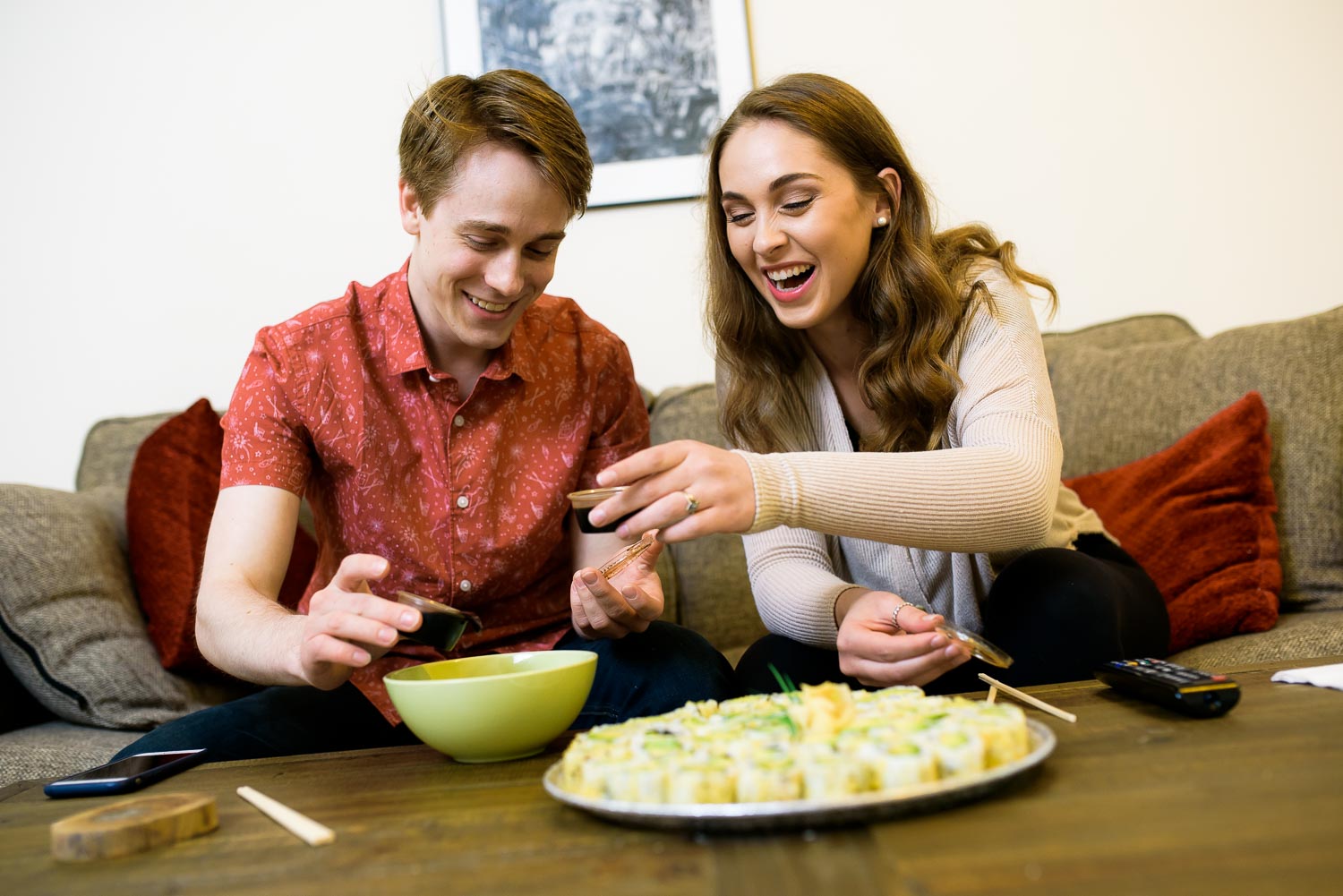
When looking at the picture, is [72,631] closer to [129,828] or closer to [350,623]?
[350,623]

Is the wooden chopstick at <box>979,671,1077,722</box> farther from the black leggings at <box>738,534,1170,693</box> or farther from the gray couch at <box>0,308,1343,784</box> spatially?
the gray couch at <box>0,308,1343,784</box>

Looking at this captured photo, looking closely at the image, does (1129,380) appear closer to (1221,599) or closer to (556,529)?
(1221,599)

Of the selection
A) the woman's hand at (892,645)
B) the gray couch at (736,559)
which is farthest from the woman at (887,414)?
the gray couch at (736,559)

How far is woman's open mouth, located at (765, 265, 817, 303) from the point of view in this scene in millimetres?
1455

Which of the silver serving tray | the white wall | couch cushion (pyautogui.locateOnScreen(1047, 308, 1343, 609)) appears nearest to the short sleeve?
the silver serving tray

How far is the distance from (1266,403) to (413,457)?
4.56 ft

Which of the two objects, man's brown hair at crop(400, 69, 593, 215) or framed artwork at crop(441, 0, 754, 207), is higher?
framed artwork at crop(441, 0, 754, 207)

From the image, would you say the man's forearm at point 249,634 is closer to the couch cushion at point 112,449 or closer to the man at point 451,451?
the man at point 451,451

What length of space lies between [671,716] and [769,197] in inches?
31.7

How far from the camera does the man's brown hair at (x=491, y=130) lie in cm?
133

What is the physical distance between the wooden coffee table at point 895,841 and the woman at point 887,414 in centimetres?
31

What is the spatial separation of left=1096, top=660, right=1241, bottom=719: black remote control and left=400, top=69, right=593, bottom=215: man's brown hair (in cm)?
84

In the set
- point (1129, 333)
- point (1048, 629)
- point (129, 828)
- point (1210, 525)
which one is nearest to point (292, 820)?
point (129, 828)

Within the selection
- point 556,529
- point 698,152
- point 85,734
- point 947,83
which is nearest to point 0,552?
point 85,734
